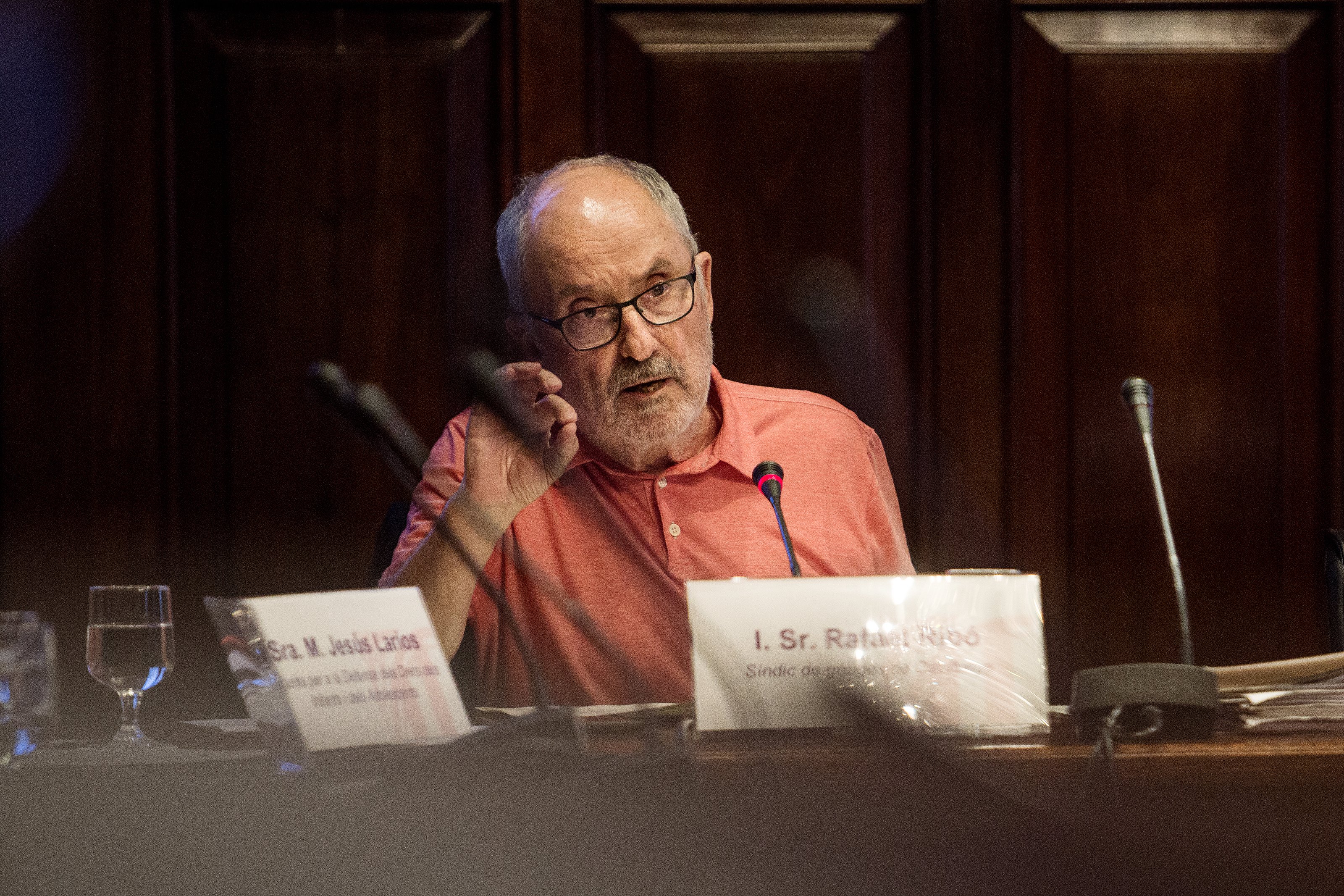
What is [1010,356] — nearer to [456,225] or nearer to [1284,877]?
[456,225]

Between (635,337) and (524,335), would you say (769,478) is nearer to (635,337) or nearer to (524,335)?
(635,337)

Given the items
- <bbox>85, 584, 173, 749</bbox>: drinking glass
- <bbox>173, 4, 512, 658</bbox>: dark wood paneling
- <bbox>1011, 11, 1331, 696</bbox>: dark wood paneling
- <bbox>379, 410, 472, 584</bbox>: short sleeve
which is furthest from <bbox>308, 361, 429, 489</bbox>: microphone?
<bbox>1011, 11, 1331, 696</bbox>: dark wood paneling

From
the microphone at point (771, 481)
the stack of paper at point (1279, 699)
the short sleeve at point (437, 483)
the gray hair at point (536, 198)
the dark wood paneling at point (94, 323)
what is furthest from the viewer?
the dark wood paneling at point (94, 323)

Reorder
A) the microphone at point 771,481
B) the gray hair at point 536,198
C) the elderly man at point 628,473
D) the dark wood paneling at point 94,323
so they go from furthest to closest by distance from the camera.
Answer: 1. the dark wood paneling at point 94,323
2. the gray hair at point 536,198
3. the elderly man at point 628,473
4. the microphone at point 771,481

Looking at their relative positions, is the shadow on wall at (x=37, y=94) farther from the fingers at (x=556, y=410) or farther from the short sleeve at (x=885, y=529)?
the short sleeve at (x=885, y=529)

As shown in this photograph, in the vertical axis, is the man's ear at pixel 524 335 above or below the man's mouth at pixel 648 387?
above

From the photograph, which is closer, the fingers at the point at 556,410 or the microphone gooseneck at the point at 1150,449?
the microphone gooseneck at the point at 1150,449

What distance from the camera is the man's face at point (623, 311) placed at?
1.80 m

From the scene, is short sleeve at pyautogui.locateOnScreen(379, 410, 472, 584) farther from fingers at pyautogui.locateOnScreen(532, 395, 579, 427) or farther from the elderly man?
fingers at pyautogui.locateOnScreen(532, 395, 579, 427)

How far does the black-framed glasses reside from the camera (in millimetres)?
1810

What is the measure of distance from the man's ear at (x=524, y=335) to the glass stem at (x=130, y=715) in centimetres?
87

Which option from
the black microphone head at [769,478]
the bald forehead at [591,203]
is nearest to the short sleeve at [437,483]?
the bald forehead at [591,203]

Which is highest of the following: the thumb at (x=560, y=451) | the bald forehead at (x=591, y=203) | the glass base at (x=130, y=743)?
the bald forehead at (x=591, y=203)

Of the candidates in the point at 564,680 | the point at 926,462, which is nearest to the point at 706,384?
the point at 564,680
